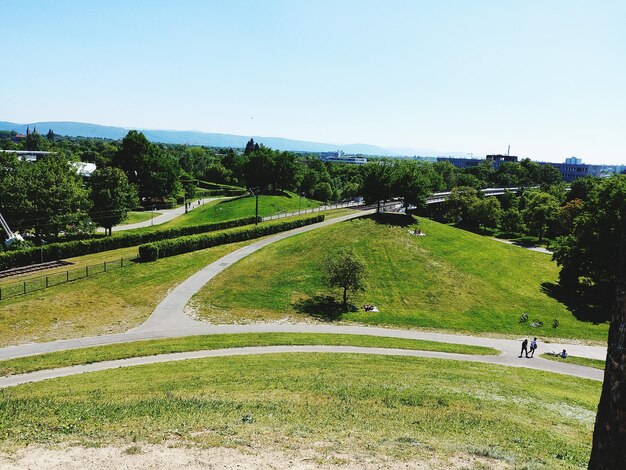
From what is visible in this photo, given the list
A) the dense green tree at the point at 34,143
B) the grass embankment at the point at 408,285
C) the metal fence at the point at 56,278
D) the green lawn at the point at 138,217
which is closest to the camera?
the metal fence at the point at 56,278

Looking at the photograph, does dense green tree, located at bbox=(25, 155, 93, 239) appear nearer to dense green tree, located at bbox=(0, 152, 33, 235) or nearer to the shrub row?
dense green tree, located at bbox=(0, 152, 33, 235)

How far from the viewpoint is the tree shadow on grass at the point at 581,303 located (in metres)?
42.3

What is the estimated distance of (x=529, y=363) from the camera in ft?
98.2

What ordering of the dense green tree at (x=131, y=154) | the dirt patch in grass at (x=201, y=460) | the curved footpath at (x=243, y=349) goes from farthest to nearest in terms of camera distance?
1. the dense green tree at (x=131, y=154)
2. the curved footpath at (x=243, y=349)
3. the dirt patch in grass at (x=201, y=460)

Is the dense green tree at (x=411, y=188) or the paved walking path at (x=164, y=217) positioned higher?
the dense green tree at (x=411, y=188)

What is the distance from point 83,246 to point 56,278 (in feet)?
33.2

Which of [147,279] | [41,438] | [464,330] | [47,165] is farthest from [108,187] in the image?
[41,438]

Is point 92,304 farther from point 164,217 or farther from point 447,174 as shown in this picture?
point 447,174

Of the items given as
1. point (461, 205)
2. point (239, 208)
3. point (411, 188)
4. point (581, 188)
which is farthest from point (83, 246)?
point (581, 188)

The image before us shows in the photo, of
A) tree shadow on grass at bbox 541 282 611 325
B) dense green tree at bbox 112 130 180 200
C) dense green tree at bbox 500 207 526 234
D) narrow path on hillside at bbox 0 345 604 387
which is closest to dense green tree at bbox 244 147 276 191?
dense green tree at bbox 112 130 180 200

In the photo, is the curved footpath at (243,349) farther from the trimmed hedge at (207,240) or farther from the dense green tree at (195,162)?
the dense green tree at (195,162)

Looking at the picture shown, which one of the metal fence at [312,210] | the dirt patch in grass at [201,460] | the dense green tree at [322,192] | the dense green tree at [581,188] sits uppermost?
the dense green tree at [581,188]

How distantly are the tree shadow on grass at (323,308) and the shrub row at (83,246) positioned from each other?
Answer: 74.7 ft

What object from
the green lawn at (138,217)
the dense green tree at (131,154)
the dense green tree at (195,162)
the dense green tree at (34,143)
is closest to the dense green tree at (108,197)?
the green lawn at (138,217)
